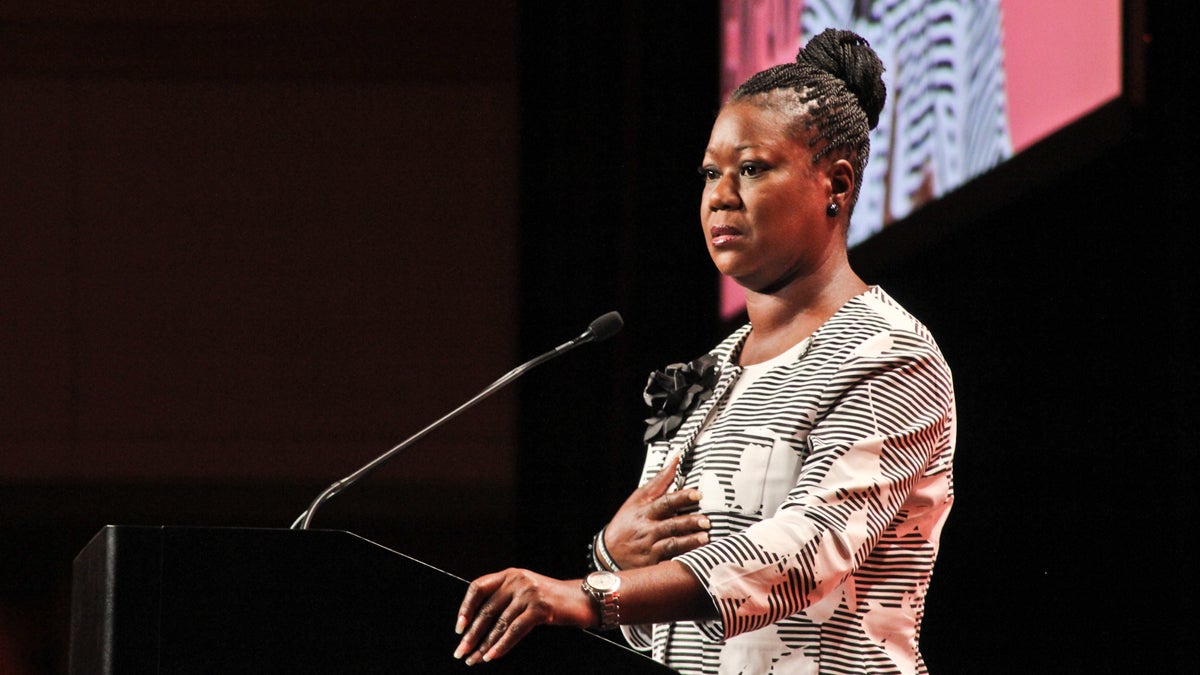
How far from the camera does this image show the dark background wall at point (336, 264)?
4512mm

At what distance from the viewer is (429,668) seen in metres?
1.27

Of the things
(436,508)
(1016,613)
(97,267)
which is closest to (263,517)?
(436,508)

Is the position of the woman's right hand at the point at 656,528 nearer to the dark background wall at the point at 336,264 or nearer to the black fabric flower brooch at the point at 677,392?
the black fabric flower brooch at the point at 677,392

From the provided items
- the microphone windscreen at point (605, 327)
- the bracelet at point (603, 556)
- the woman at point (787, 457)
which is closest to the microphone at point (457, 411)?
the microphone windscreen at point (605, 327)

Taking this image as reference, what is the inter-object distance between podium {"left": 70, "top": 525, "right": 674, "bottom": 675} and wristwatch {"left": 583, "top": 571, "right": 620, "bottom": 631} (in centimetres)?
6

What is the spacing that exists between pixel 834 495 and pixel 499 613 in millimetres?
389

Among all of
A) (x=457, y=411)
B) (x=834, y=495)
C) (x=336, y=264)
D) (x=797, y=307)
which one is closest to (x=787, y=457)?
(x=834, y=495)

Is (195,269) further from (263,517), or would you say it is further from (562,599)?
(562,599)

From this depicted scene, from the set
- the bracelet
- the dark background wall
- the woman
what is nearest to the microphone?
the woman

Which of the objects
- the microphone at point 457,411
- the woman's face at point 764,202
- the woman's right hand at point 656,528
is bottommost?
the woman's right hand at point 656,528

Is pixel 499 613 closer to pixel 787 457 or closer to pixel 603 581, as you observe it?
pixel 603 581

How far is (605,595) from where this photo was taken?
4.36 feet

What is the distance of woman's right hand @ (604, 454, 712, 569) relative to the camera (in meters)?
1.61

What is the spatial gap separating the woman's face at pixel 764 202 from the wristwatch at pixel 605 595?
52cm
